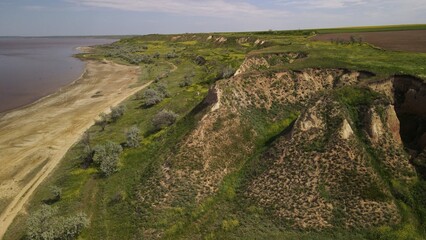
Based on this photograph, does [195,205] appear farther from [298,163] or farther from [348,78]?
[348,78]

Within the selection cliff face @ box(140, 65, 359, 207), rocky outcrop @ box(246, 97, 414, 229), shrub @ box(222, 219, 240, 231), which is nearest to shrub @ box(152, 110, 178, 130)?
cliff face @ box(140, 65, 359, 207)

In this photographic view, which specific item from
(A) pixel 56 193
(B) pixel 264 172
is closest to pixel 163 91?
(A) pixel 56 193

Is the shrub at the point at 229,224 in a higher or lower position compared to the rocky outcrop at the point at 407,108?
lower

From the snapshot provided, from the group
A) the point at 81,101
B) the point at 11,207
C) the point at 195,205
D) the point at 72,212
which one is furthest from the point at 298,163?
the point at 81,101

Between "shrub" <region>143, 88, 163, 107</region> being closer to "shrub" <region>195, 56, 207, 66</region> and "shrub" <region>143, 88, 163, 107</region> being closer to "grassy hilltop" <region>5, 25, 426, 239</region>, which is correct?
"grassy hilltop" <region>5, 25, 426, 239</region>

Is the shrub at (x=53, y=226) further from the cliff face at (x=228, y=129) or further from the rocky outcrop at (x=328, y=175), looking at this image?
the rocky outcrop at (x=328, y=175)

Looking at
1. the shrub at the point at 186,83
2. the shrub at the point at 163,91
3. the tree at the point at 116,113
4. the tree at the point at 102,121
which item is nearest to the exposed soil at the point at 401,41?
the shrub at the point at 186,83

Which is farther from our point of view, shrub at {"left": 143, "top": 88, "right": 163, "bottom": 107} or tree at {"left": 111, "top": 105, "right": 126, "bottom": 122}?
shrub at {"left": 143, "top": 88, "right": 163, "bottom": 107}
